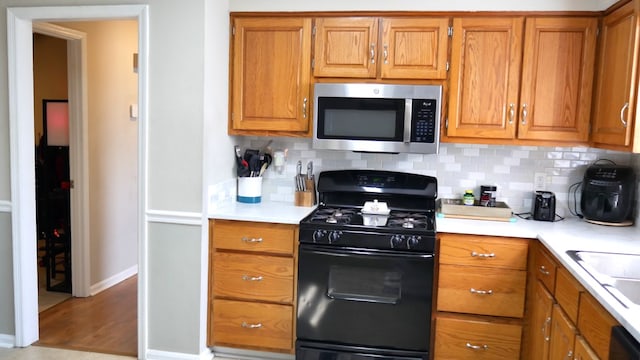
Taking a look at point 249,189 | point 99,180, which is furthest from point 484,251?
point 99,180

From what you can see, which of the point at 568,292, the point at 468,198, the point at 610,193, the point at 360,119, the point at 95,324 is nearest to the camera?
the point at 568,292

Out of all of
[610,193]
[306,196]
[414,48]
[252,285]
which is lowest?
[252,285]

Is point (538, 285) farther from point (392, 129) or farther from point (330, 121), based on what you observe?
point (330, 121)

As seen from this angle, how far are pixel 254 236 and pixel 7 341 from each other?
5.51 feet

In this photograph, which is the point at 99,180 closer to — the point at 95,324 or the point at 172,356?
the point at 95,324

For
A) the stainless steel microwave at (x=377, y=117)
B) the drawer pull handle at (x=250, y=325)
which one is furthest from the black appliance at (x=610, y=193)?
the drawer pull handle at (x=250, y=325)

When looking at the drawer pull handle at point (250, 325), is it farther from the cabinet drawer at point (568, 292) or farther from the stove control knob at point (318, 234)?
the cabinet drawer at point (568, 292)

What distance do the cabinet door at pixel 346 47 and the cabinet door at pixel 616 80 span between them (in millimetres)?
1207

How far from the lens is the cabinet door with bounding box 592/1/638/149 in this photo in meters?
2.26

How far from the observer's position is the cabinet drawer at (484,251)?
8.35 feet

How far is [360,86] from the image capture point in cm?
281

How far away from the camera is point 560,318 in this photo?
80.7 inches

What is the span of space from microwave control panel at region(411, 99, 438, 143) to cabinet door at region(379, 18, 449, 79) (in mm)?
182

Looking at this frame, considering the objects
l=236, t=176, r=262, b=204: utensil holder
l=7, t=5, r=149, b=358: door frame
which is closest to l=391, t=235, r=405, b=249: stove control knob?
l=236, t=176, r=262, b=204: utensil holder
